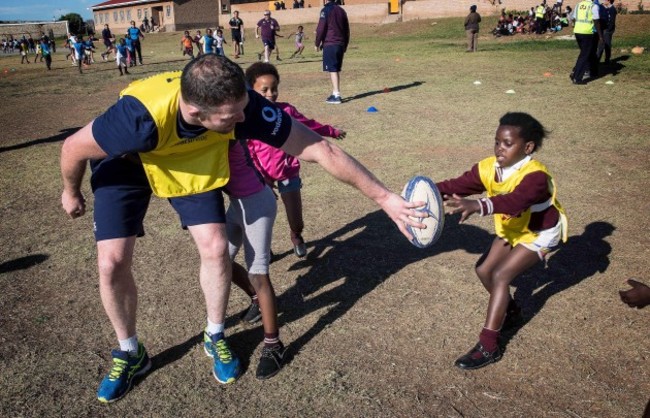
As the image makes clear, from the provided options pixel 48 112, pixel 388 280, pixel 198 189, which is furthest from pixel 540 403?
pixel 48 112

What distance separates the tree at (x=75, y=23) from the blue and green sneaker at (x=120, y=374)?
85866mm

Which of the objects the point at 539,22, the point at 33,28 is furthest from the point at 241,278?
the point at 33,28

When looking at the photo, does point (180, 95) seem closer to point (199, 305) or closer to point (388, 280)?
point (199, 305)

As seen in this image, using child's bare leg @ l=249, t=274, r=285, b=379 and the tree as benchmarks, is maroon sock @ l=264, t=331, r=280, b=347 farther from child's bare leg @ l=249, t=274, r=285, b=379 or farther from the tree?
the tree

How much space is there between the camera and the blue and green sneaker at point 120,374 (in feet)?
9.96

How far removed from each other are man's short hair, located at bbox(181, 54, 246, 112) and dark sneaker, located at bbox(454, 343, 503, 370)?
7.05ft

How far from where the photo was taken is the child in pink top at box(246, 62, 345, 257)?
4.17 meters

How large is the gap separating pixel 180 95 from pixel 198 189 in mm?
630

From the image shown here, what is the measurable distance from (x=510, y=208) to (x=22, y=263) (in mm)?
4356

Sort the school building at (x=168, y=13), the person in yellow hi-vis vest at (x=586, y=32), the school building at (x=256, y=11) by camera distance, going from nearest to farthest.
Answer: the person in yellow hi-vis vest at (x=586, y=32)
the school building at (x=256, y=11)
the school building at (x=168, y=13)

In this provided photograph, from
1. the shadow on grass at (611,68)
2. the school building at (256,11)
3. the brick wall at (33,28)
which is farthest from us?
the brick wall at (33,28)

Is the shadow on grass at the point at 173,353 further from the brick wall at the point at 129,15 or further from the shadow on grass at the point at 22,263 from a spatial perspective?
the brick wall at the point at 129,15

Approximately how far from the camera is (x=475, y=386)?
307 cm

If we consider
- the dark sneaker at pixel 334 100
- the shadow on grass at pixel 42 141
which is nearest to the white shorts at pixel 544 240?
the dark sneaker at pixel 334 100
